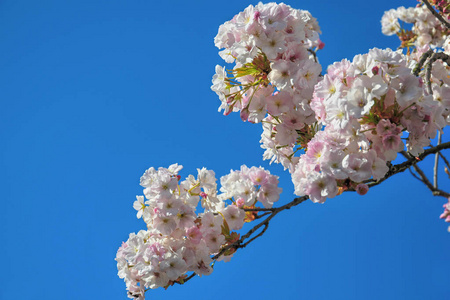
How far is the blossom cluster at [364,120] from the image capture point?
165 centimetres

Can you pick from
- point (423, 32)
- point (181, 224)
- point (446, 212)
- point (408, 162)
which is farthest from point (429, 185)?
point (423, 32)

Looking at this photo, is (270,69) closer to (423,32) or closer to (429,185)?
(429,185)

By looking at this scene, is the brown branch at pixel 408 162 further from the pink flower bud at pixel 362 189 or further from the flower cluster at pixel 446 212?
the flower cluster at pixel 446 212

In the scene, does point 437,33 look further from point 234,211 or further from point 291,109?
point 234,211

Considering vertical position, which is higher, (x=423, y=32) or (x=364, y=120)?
(x=423, y=32)

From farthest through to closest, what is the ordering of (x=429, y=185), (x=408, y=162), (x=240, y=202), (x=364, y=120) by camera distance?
(x=429, y=185) < (x=240, y=202) < (x=408, y=162) < (x=364, y=120)

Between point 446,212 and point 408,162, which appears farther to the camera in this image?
point 446,212

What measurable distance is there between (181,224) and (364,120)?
1.04 meters

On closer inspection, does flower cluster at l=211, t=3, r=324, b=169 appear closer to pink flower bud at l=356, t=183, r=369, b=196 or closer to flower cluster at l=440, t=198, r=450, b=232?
pink flower bud at l=356, t=183, r=369, b=196

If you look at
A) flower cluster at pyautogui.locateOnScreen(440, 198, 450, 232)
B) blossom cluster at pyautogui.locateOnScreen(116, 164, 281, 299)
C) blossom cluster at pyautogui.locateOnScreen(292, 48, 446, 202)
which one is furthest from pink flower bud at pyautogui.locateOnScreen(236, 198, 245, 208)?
flower cluster at pyautogui.locateOnScreen(440, 198, 450, 232)

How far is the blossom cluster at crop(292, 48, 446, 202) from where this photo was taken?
1.65 meters

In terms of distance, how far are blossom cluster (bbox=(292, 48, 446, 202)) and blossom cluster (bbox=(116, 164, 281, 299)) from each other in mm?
548

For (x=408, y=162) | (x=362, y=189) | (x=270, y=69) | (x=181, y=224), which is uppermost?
(x=270, y=69)

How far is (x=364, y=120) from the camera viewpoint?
69.1 inches
